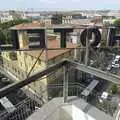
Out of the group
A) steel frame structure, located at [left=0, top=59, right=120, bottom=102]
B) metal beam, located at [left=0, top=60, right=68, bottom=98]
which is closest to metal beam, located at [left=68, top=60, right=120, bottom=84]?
steel frame structure, located at [left=0, top=59, right=120, bottom=102]

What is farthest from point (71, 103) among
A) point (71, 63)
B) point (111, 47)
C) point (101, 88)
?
point (101, 88)

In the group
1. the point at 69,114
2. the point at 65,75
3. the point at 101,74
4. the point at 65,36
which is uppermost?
the point at 65,36

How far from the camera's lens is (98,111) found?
1765 millimetres

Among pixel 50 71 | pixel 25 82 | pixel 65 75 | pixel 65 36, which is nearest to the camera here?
pixel 25 82

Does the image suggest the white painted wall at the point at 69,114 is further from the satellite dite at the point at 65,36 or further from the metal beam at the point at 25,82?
the satellite dite at the point at 65,36

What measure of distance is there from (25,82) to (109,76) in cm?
72

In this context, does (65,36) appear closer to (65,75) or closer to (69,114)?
(65,75)

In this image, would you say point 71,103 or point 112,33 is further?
point 112,33

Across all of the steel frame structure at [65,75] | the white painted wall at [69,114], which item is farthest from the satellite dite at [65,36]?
the white painted wall at [69,114]

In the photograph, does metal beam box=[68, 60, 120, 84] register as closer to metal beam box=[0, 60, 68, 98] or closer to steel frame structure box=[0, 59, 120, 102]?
steel frame structure box=[0, 59, 120, 102]

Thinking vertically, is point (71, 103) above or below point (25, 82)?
below

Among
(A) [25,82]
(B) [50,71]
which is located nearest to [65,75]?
(B) [50,71]

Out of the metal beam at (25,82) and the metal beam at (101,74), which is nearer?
the metal beam at (25,82)

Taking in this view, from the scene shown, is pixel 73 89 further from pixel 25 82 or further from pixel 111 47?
pixel 25 82
